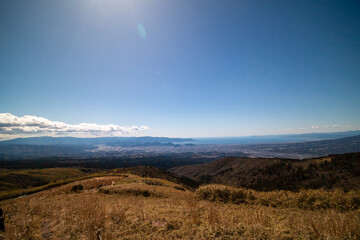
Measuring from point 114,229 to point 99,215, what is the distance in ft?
4.17

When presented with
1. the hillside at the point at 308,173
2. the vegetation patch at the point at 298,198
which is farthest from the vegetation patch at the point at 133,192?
the hillside at the point at 308,173

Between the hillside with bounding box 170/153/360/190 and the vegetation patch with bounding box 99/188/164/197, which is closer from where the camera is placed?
the vegetation patch with bounding box 99/188/164/197

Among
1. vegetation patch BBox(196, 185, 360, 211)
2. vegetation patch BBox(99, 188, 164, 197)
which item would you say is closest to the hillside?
vegetation patch BBox(196, 185, 360, 211)

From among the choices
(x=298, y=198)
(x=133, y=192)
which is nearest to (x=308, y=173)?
(x=298, y=198)

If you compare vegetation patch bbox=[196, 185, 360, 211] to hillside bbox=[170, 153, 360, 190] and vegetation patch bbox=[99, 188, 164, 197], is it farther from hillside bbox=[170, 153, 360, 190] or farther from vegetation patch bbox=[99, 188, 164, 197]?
vegetation patch bbox=[99, 188, 164, 197]

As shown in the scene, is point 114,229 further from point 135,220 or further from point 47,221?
point 47,221

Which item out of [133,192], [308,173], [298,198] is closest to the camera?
[298,198]

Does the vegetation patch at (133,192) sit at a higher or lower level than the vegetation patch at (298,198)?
lower

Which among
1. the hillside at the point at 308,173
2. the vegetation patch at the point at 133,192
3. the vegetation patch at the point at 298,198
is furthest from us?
the hillside at the point at 308,173

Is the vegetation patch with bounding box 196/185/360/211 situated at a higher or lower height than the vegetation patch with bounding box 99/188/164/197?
higher

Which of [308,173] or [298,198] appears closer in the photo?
[298,198]

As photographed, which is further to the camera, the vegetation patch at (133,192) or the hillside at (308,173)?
the hillside at (308,173)

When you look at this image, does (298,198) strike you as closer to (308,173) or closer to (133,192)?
(133,192)

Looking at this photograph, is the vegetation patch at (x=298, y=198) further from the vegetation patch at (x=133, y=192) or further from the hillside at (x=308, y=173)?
the vegetation patch at (x=133, y=192)
